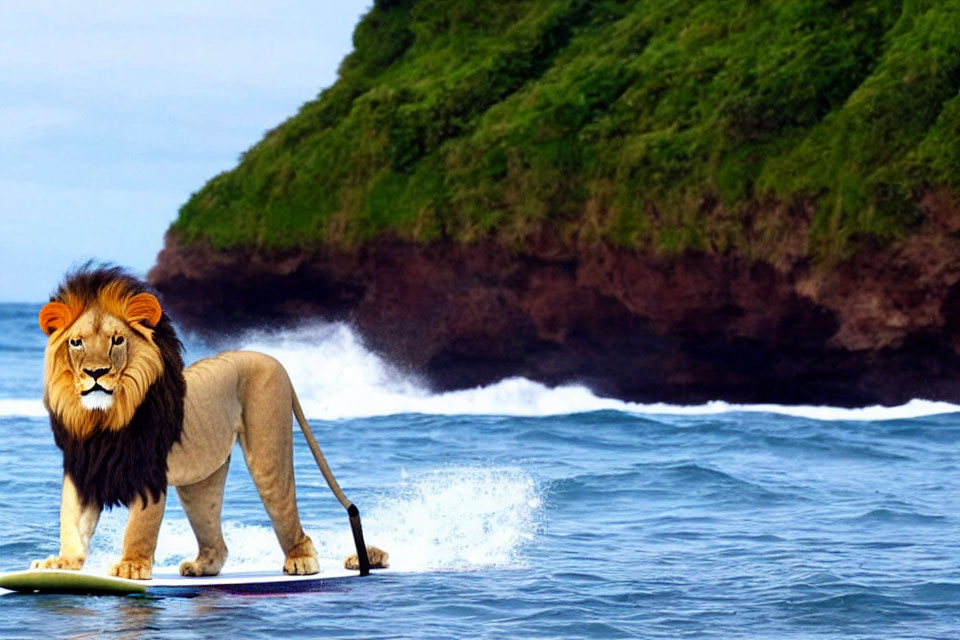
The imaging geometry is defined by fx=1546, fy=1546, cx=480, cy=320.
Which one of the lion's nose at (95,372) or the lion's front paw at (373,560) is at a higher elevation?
the lion's nose at (95,372)

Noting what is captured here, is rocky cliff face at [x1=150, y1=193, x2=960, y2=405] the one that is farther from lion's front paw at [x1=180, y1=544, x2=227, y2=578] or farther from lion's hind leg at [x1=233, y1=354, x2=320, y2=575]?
lion's front paw at [x1=180, y1=544, x2=227, y2=578]

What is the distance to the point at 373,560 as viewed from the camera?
827cm

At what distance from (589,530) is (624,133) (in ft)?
45.0

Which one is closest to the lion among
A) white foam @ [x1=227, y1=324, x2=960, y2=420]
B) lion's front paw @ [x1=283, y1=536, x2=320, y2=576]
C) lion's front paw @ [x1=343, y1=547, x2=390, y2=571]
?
lion's front paw @ [x1=283, y1=536, x2=320, y2=576]

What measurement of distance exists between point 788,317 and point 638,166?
11.3ft

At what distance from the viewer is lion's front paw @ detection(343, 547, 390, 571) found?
26.8ft

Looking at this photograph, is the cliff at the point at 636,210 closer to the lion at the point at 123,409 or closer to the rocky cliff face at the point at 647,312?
the rocky cliff face at the point at 647,312

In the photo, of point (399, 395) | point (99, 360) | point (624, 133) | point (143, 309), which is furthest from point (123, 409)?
point (399, 395)

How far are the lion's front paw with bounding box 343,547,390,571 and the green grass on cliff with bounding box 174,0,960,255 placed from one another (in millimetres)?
12490

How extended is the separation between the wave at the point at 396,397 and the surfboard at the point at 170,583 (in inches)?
480

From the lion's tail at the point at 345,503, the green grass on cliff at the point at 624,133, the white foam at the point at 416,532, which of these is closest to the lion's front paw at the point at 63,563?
the white foam at the point at 416,532

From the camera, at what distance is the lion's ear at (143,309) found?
6836 mm

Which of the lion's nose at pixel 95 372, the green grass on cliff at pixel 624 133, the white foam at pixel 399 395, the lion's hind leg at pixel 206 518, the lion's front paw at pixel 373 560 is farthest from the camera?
the white foam at pixel 399 395

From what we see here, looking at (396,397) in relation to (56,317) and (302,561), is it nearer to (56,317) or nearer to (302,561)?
(302,561)
